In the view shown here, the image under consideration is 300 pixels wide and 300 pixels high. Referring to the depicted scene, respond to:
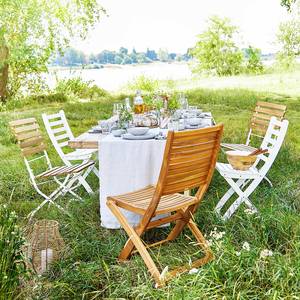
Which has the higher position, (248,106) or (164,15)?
(164,15)

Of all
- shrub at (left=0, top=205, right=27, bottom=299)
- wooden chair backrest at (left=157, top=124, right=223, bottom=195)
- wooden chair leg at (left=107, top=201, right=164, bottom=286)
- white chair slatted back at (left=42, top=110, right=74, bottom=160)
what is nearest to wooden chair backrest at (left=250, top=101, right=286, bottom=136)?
white chair slatted back at (left=42, top=110, right=74, bottom=160)

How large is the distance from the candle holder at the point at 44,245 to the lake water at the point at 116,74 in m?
10.1

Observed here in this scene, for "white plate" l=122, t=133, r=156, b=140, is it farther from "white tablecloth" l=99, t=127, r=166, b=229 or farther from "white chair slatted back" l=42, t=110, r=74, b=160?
"white chair slatted back" l=42, t=110, r=74, b=160

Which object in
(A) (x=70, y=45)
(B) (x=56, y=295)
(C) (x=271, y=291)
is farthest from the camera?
(A) (x=70, y=45)

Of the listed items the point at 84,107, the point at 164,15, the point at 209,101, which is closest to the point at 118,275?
the point at 84,107

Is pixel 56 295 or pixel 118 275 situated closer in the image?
pixel 56 295

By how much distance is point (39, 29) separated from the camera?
13.1 metres

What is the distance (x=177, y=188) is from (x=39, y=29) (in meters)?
11.0

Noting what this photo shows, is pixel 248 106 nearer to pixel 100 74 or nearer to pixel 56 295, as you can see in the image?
pixel 100 74

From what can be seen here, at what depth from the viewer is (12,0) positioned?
11.1 m

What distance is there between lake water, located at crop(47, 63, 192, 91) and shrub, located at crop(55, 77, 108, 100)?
0.81ft

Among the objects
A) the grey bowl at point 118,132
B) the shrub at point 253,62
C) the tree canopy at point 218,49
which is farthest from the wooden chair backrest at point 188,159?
the tree canopy at point 218,49

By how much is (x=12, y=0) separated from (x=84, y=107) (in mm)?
3043

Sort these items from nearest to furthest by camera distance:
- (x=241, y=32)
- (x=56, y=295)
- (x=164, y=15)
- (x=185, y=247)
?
(x=56, y=295)
(x=185, y=247)
(x=164, y=15)
(x=241, y=32)
